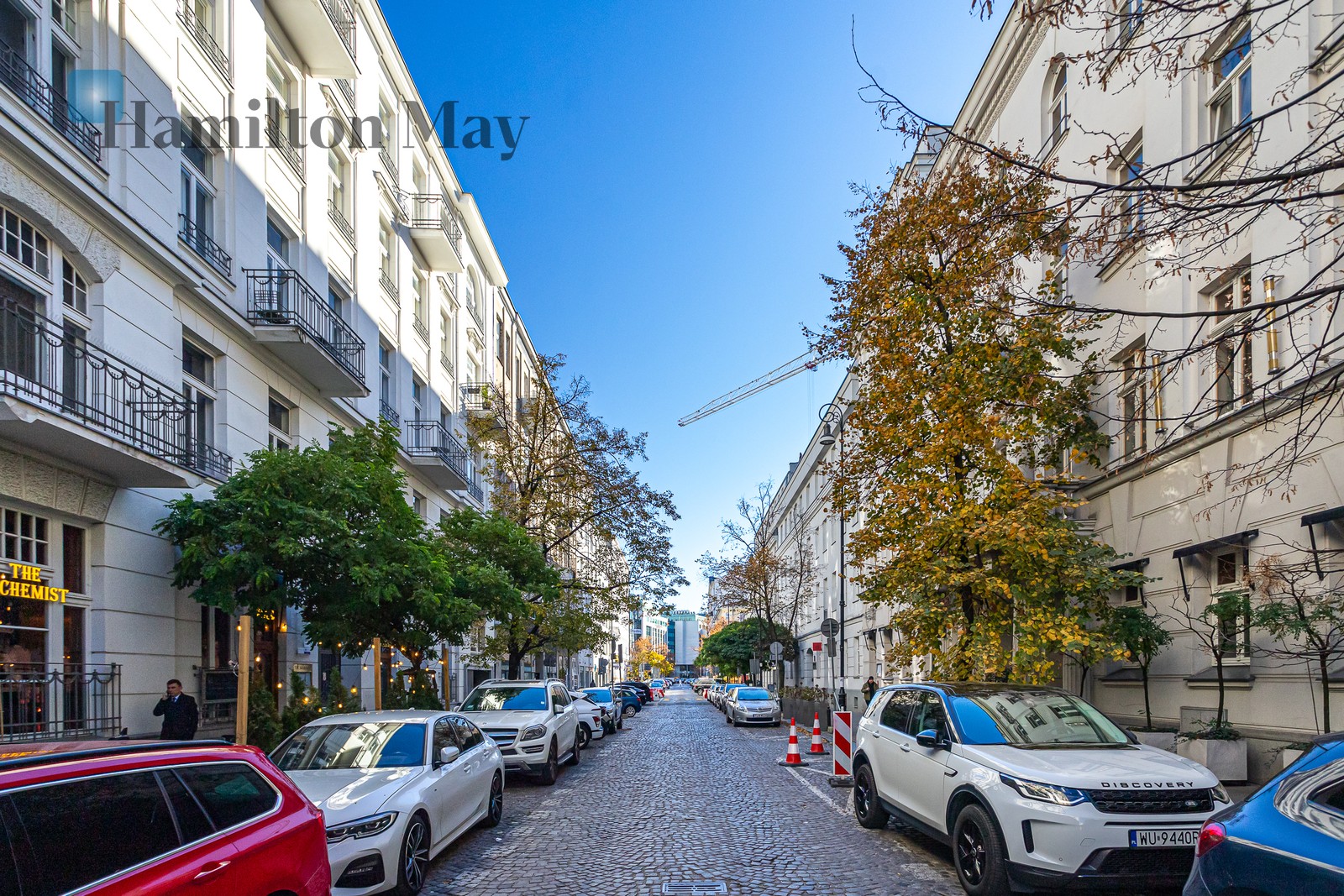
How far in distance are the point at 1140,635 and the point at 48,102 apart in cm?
1632

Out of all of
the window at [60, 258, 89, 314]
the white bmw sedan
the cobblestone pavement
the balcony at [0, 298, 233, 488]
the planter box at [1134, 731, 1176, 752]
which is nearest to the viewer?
the white bmw sedan

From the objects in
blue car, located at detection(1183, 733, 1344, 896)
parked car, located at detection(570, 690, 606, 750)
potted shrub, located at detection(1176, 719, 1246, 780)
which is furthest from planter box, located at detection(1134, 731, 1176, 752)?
parked car, located at detection(570, 690, 606, 750)

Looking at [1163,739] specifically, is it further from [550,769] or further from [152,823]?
[152,823]

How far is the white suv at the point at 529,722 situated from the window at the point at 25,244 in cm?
828

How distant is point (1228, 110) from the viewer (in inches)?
567

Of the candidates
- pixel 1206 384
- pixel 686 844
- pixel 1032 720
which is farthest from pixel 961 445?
pixel 686 844

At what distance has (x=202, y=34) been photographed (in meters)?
16.2

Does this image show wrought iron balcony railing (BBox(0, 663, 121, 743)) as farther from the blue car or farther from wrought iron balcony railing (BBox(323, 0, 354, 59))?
wrought iron balcony railing (BBox(323, 0, 354, 59))

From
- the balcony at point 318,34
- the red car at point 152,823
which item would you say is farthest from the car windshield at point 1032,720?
the balcony at point 318,34

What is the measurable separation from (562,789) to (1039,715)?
8609 millimetres

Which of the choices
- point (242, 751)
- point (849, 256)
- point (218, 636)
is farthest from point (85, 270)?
point (849, 256)

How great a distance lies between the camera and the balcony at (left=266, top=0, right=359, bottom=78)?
63.7ft

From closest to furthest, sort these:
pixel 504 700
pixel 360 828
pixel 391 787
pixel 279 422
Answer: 1. pixel 360 828
2. pixel 391 787
3. pixel 504 700
4. pixel 279 422

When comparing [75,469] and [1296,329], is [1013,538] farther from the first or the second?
[75,469]
